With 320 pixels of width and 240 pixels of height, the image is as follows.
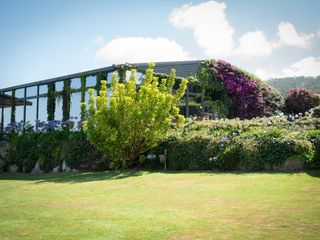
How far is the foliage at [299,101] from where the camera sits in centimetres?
2778

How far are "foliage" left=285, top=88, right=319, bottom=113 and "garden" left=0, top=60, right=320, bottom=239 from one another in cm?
1030

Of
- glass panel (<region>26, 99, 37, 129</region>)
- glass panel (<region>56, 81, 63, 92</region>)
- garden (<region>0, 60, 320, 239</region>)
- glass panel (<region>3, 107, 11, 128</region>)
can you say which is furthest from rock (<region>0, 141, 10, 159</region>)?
glass panel (<region>3, 107, 11, 128</region>)

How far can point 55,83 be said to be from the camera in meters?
23.3

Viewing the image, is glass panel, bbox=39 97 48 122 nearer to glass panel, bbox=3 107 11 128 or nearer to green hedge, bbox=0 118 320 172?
Answer: glass panel, bbox=3 107 11 128

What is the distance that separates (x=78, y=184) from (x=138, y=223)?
4.69 metres

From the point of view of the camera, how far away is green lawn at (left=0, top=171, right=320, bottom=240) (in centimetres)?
489

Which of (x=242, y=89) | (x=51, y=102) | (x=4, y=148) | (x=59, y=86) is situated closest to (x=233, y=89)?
(x=242, y=89)

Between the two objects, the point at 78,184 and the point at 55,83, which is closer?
the point at 78,184

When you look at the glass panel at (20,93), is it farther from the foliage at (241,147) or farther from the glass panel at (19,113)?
the foliage at (241,147)

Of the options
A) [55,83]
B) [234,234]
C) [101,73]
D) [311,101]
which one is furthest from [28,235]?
[311,101]

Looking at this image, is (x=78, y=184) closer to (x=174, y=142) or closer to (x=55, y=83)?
(x=174, y=142)

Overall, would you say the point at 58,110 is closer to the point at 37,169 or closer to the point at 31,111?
the point at 31,111

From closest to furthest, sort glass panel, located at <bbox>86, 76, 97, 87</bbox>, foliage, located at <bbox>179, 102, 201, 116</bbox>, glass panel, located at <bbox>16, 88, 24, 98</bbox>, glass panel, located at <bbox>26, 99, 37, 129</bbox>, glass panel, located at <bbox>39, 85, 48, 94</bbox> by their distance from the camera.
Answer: glass panel, located at <bbox>86, 76, 97, 87</bbox>, foliage, located at <bbox>179, 102, 201, 116</bbox>, glass panel, located at <bbox>39, 85, 48, 94</bbox>, glass panel, located at <bbox>26, 99, 37, 129</bbox>, glass panel, located at <bbox>16, 88, 24, 98</bbox>

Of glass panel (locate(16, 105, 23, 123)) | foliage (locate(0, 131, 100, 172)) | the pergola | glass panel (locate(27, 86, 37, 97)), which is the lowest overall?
foliage (locate(0, 131, 100, 172))
